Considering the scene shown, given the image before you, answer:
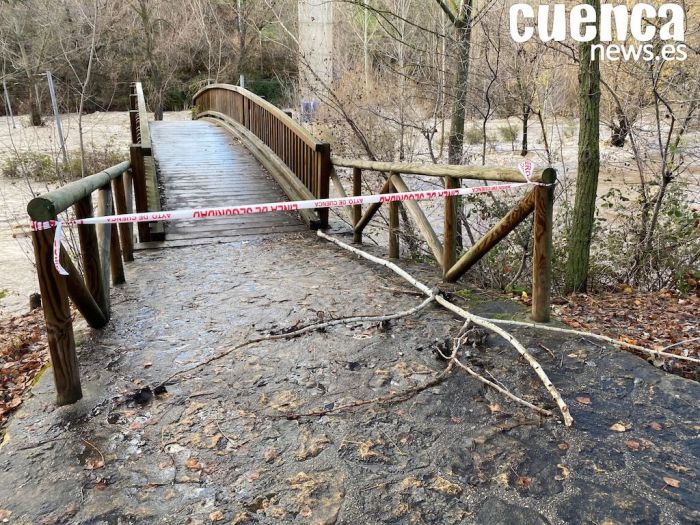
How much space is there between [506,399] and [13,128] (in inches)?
1116

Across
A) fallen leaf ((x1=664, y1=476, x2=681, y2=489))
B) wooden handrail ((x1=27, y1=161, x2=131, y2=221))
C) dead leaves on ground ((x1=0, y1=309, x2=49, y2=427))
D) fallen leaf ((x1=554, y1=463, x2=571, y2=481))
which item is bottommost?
dead leaves on ground ((x1=0, y1=309, x2=49, y2=427))

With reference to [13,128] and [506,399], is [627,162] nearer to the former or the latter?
[506,399]

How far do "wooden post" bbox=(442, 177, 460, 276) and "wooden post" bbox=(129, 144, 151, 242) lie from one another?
3.98m

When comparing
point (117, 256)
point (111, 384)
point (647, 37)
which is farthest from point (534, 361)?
point (647, 37)

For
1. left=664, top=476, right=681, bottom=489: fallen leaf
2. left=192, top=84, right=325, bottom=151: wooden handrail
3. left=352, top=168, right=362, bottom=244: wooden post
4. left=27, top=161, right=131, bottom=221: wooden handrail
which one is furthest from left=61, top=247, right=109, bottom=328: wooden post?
left=192, top=84, right=325, bottom=151: wooden handrail

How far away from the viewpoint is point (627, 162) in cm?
870

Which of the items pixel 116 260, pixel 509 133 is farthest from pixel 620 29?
pixel 116 260

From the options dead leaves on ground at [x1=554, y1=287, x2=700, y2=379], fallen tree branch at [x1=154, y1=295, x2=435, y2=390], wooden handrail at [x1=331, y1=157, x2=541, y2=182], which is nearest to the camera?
fallen tree branch at [x1=154, y1=295, x2=435, y2=390]

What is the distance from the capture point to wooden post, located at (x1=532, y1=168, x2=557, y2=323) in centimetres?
414

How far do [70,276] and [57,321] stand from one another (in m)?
→ 0.42

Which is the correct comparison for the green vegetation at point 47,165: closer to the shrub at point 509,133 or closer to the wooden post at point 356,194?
the shrub at point 509,133

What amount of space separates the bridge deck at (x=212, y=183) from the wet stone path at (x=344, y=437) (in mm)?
3781

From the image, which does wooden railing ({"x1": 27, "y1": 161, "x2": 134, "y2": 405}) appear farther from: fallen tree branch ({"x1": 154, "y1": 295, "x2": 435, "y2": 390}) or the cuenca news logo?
the cuenca news logo

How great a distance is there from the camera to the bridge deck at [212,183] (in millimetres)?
8266
